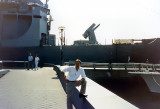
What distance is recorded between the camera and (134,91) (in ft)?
58.1

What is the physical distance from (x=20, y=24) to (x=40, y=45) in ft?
21.5

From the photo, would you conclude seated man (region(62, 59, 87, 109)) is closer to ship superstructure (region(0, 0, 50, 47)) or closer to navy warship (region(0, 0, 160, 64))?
navy warship (region(0, 0, 160, 64))

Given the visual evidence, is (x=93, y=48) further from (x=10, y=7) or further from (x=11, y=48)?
(x=10, y=7)

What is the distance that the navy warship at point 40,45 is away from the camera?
31.1 m

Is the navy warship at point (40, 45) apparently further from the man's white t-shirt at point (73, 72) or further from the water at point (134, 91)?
the man's white t-shirt at point (73, 72)

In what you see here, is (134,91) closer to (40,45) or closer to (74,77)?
(74,77)

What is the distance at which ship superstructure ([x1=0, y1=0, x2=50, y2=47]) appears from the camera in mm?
35219

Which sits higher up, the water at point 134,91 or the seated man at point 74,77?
the seated man at point 74,77

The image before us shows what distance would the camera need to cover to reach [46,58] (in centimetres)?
3250

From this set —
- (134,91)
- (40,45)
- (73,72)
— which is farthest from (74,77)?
(40,45)

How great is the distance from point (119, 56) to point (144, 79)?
53.7 feet

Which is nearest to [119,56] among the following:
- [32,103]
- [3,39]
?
[3,39]

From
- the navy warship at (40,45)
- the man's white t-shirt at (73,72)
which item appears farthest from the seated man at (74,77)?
the navy warship at (40,45)

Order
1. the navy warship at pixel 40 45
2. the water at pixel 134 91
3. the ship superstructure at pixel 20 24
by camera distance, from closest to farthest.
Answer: the water at pixel 134 91
the navy warship at pixel 40 45
the ship superstructure at pixel 20 24
